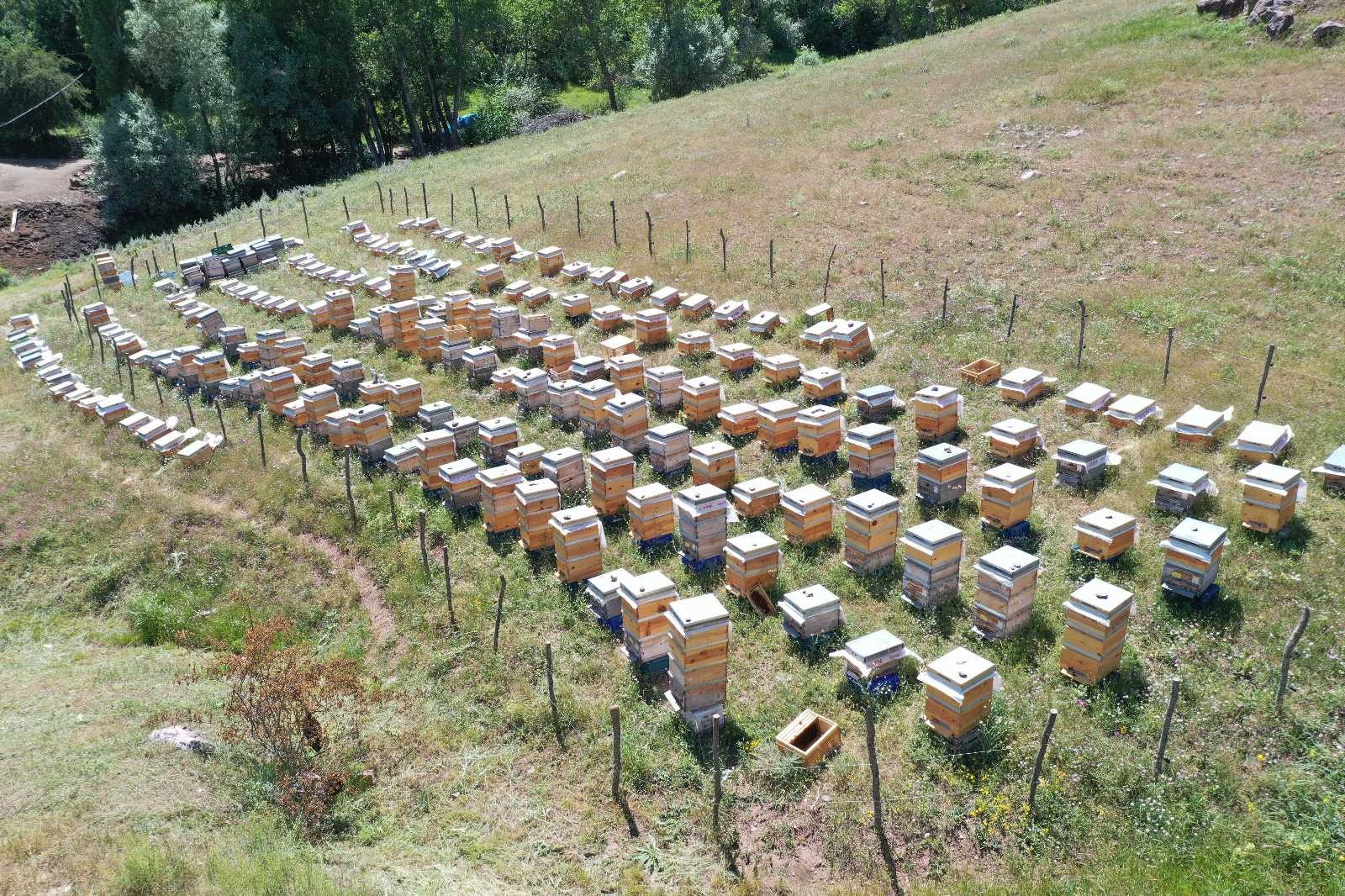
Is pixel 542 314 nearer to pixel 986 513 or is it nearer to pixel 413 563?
pixel 413 563

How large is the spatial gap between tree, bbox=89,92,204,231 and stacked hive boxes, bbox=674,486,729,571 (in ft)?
153

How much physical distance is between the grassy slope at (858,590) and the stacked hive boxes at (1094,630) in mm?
274

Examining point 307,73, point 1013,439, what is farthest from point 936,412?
point 307,73

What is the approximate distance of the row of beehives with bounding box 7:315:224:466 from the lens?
789 inches

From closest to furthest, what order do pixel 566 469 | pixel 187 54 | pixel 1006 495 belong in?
pixel 1006 495 < pixel 566 469 < pixel 187 54

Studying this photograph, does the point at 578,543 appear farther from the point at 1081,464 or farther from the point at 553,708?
the point at 1081,464

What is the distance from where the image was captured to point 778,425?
16.4 metres

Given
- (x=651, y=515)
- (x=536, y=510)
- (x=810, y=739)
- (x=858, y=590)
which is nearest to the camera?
(x=810, y=739)

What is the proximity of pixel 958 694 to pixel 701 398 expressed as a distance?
29.9ft

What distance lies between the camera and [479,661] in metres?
13.0

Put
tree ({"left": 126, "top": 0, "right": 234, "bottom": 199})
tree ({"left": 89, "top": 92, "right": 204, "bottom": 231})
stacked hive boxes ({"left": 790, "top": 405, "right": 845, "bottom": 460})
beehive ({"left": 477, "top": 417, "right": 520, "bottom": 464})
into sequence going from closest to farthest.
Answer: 1. stacked hive boxes ({"left": 790, "top": 405, "right": 845, "bottom": 460})
2. beehive ({"left": 477, "top": 417, "right": 520, "bottom": 464})
3. tree ({"left": 126, "top": 0, "right": 234, "bottom": 199})
4. tree ({"left": 89, "top": 92, "right": 204, "bottom": 231})

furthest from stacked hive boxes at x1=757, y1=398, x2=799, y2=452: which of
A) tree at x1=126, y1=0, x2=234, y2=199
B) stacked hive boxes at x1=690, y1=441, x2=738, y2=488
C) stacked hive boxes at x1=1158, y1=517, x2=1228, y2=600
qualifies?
tree at x1=126, y1=0, x2=234, y2=199

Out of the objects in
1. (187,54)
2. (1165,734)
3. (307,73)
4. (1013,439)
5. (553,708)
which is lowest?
(553,708)

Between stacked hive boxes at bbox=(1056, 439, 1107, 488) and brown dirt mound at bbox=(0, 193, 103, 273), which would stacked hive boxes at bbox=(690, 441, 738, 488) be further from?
brown dirt mound at bbox=(0, 193, 103, 273)
